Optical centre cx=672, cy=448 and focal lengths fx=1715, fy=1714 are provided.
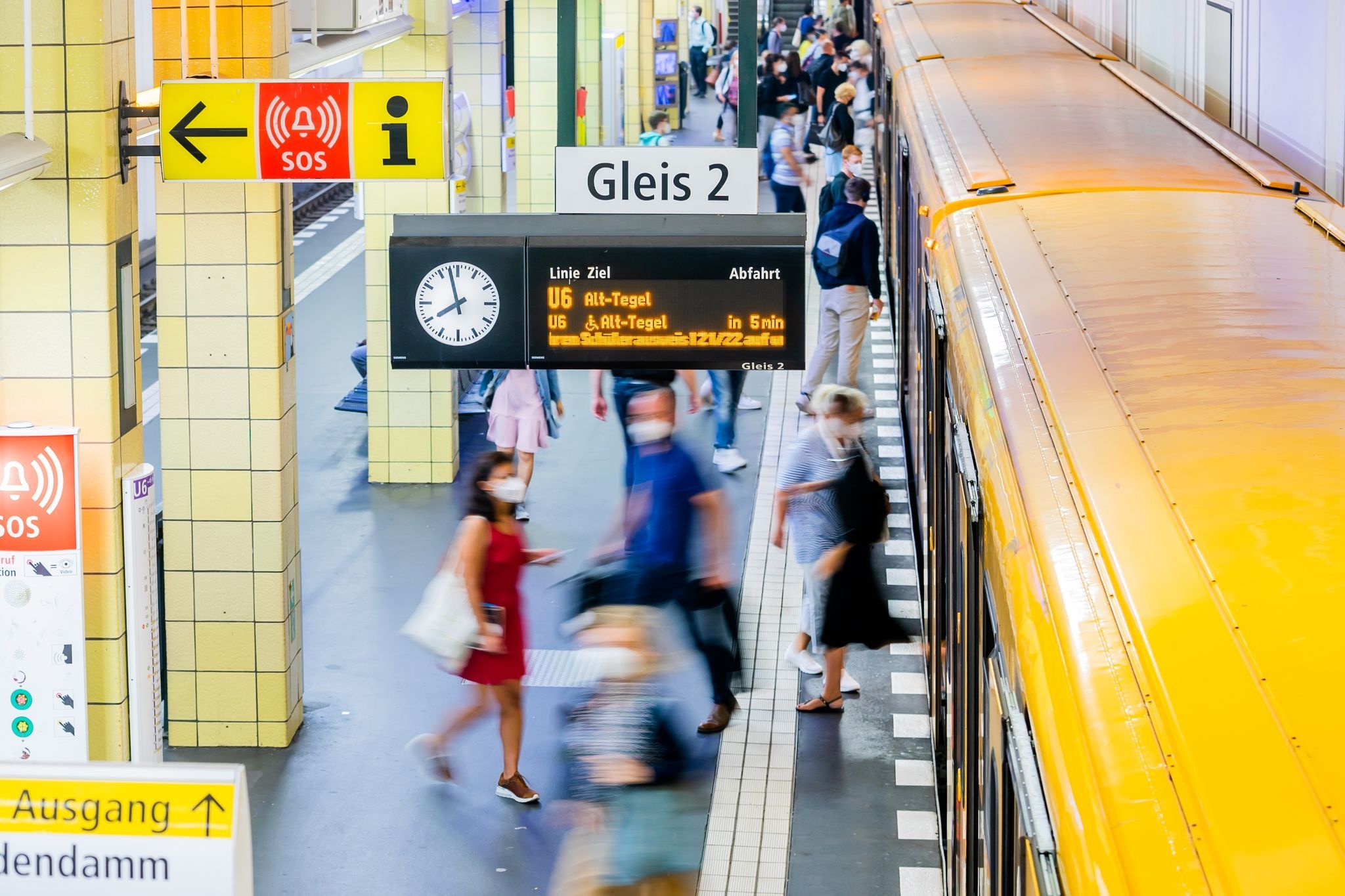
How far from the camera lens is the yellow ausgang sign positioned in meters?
3.58

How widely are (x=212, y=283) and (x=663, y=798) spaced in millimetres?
3591

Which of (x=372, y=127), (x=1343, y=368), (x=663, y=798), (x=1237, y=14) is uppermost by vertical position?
(x=1237, y=14)

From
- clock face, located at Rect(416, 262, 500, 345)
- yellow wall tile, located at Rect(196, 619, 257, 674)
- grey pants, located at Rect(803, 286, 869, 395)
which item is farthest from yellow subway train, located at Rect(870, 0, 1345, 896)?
grey pants, located at Rect(803, 286, 869, 395)

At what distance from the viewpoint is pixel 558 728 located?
8.26m

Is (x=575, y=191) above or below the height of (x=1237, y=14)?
below

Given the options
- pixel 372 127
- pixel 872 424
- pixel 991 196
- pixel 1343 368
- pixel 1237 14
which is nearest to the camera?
pixel 1343 368

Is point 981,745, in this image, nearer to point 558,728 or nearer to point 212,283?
point 558,728

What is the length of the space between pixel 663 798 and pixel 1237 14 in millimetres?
4336

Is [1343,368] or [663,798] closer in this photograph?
[1343,368]

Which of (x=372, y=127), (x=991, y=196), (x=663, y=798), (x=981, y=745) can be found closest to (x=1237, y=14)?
(x=991, y=196)

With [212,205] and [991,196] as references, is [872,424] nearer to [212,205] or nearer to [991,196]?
[212,205]

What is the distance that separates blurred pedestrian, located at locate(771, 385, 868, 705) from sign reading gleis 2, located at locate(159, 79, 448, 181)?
6.82 feet

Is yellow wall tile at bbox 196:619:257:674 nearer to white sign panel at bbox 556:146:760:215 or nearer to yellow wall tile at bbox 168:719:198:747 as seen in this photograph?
yellow wall tile at bbox 168:719:198:747

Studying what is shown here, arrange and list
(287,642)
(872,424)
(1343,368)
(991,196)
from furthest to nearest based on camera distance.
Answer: (872,424) < (287,642) < (991,196) < (1343,368)
